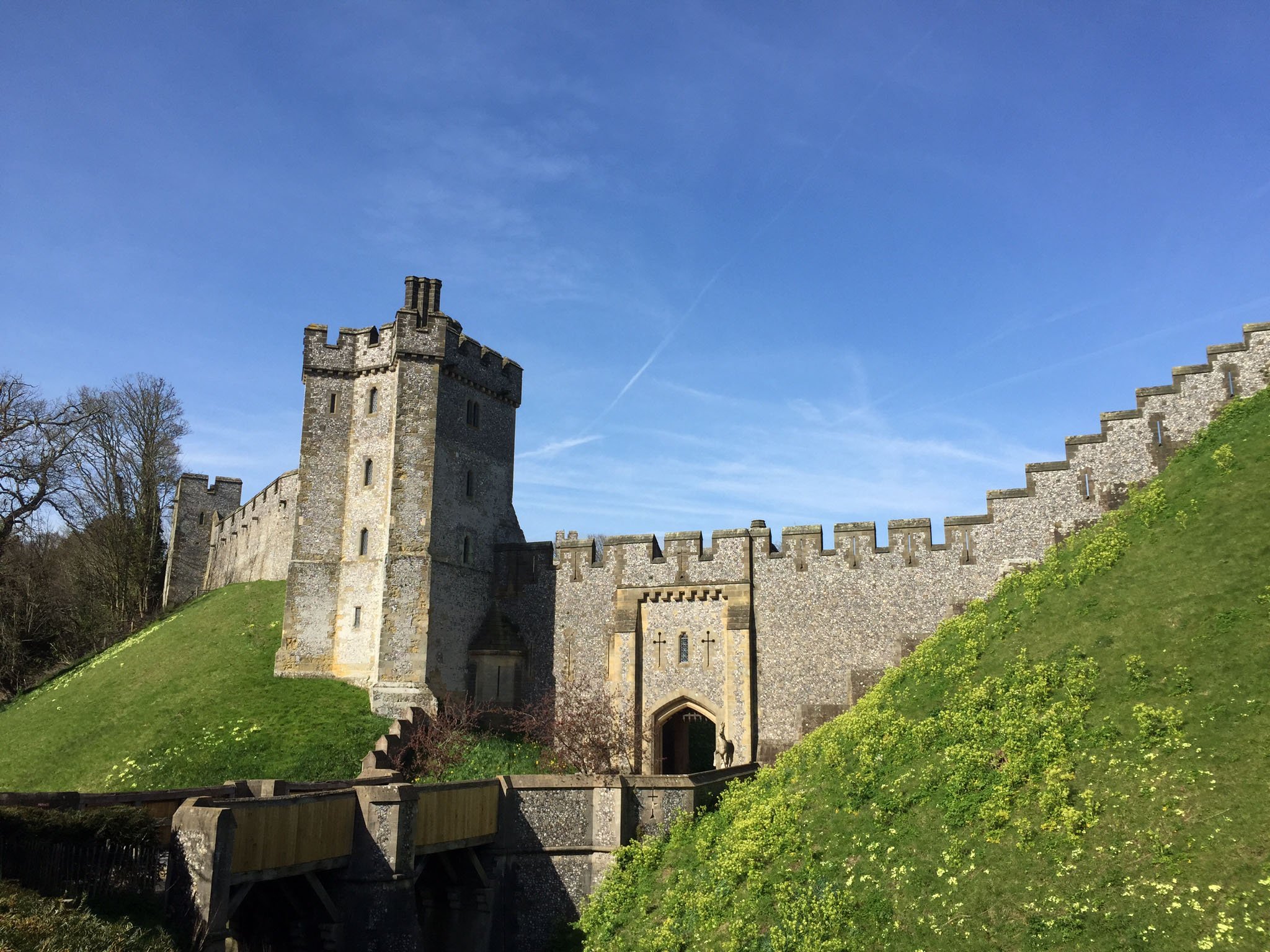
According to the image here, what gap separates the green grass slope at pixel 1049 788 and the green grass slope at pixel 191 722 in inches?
380

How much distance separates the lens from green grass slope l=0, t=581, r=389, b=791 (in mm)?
25609

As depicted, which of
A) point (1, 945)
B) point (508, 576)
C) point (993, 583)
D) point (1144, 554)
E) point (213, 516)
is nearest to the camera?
point (1, 945)

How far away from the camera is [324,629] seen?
3047 centimetres

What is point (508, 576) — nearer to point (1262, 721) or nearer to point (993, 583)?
point (993, 583)

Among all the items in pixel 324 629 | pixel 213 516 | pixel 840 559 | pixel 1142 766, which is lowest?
pixel 1142 766

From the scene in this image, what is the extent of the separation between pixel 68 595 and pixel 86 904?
39473 mm

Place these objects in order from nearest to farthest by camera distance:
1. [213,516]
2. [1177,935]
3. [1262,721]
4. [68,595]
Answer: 1. [1177,935]
2. [1262,721]
3. [68,595]
4. [213,516]

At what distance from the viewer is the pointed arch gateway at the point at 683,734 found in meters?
29.7

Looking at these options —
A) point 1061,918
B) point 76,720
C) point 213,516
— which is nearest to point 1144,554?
point 1061,918

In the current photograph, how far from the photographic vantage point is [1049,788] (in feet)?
50.4

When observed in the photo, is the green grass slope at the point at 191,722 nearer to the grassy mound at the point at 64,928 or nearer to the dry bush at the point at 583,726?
the dry bush at the point at 583,726

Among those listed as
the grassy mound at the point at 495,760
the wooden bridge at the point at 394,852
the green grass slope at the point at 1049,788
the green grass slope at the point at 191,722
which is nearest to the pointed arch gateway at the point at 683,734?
the grassy mound at the point at 495,760

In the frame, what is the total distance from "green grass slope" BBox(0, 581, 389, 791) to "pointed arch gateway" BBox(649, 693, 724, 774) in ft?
26.7

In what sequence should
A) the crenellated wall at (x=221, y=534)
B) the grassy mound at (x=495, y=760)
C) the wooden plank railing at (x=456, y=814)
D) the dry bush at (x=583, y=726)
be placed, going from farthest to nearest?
the crenellated wall at (x=221, y=534), the dry bush at (x=583, y=726), the grassy mound at (x=495, y=760), the wooden plank railing at (x=456, y=814)
